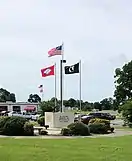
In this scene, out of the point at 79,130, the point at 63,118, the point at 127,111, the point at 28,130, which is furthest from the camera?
the point at 127,111

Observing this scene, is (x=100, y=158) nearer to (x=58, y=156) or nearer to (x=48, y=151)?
(x=58, y=156)

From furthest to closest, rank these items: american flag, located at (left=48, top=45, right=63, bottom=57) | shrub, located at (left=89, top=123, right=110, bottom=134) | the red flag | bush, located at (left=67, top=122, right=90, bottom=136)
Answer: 1. the red flag
2. american flag, located at (left=48, top=45, right=63, bottom=57)
3. shrub, located at (left=89, top=123, right=110, bottom=134)
4. bush, located at (left=67, top=122, right=90, bottom=136)

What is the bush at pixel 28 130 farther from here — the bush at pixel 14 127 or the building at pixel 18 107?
the building at pixel 18 107

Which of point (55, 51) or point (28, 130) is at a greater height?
point (55, 51)

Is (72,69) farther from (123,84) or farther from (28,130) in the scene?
(123,84)

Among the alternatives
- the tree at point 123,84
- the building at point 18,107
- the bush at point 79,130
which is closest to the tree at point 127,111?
the bush at point 79,130

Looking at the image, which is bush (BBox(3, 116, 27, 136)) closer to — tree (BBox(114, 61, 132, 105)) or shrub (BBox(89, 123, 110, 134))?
shrub (BBox(89, 123, 110, 134))

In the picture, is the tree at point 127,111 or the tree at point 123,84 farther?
the tree at point 123,84

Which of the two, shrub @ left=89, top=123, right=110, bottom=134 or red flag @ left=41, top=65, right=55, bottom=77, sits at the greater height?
red flag @ left=41, top=65, right=55, bottom=77

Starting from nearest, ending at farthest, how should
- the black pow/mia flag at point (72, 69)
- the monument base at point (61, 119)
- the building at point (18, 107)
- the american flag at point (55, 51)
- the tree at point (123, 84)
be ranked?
the monument base at point (61, 119) < the american flag at point (55, 51) < the black pow/mia flag at point (72, 69) < the tree at point (123, 84) < the building at point (18, 107)

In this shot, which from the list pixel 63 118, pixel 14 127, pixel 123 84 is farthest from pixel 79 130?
pixel 123 84

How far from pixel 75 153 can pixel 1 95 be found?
174 metres

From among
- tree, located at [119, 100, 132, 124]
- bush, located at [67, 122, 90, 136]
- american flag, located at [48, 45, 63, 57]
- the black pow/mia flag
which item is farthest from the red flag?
bush, located at [67, 122, 90, 136]

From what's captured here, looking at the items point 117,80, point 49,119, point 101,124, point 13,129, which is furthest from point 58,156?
point 117,80
